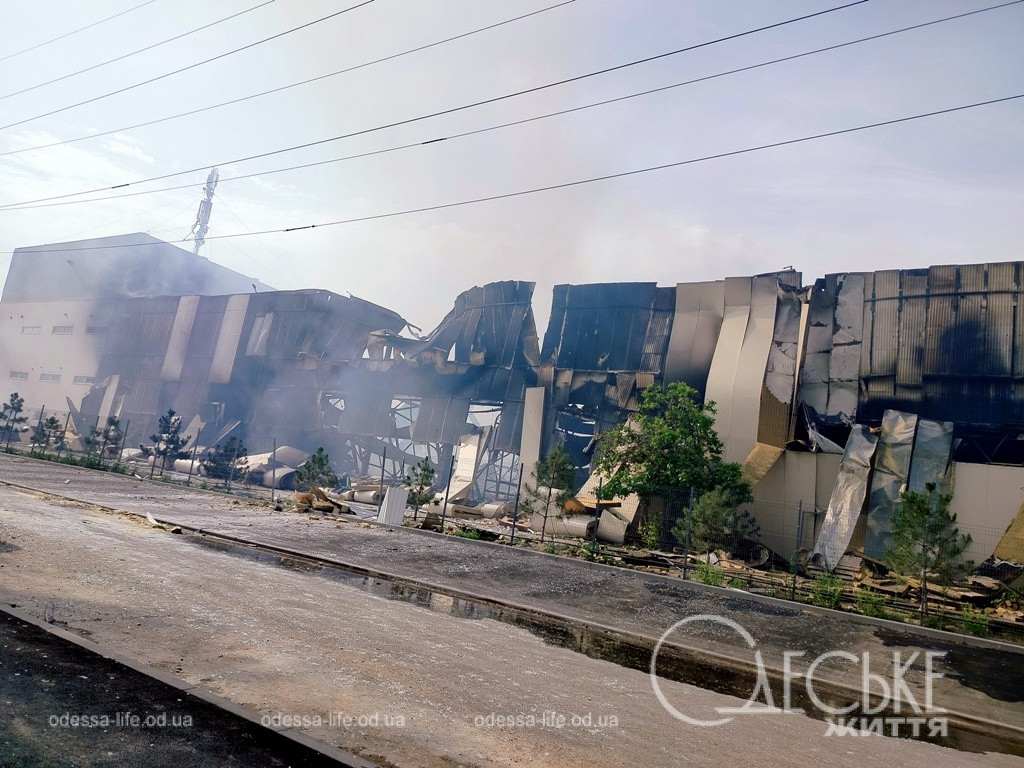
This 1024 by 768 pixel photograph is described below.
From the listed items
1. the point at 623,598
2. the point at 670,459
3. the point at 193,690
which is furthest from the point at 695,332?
the point at 193,690

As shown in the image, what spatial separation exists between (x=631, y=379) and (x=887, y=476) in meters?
12.0

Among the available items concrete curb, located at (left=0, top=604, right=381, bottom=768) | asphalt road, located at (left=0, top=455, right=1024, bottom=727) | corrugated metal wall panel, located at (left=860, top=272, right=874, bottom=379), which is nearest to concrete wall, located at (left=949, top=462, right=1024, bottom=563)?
corrugated metal wall panel, located at (left=860, top=272, right=874, bottom=379)

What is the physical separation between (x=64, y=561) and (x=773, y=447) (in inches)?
888

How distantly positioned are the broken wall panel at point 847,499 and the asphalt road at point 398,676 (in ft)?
50.0

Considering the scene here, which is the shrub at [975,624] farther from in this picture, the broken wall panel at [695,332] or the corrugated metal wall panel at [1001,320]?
the broken wall panel at [695,332]

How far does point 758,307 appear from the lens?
27.3 m

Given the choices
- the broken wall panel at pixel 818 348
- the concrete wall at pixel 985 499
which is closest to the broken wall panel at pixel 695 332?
the broken wall panel at pixel 818 348

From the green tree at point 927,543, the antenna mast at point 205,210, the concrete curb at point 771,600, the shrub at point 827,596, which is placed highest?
the antenna mast at point 205,210

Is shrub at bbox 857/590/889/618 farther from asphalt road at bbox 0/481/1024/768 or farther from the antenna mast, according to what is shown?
the antenna mast

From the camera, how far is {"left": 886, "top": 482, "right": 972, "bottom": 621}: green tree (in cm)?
1312

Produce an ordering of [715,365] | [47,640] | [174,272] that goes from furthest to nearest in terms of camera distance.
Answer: [174,272] < [715,365] < [47,640]

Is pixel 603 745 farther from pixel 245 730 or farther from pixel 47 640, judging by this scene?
pixel 47 640

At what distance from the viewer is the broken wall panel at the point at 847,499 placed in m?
20.9

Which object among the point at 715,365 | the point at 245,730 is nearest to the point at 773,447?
the point at 715,365
